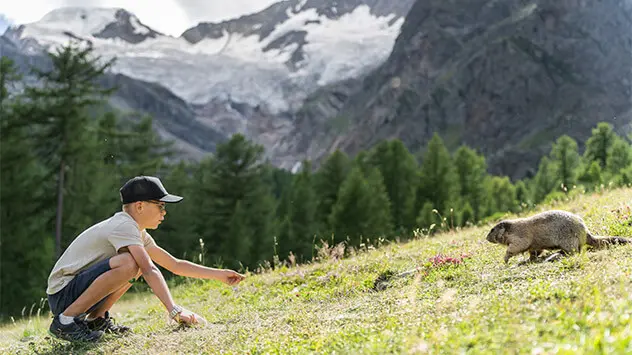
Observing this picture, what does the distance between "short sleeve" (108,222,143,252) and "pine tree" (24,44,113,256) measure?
25664 mm

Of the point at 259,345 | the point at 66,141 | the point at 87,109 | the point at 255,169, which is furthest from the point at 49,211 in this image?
the point at 259,345

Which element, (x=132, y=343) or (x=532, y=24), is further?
(x=532, y=24)

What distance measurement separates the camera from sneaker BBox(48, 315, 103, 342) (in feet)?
18.0

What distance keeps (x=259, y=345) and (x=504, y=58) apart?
197 m

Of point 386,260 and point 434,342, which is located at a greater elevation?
point 434,342

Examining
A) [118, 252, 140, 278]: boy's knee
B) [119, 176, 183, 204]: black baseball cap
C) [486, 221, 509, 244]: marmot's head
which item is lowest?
[486, 221, 509, 244]: marmot's head

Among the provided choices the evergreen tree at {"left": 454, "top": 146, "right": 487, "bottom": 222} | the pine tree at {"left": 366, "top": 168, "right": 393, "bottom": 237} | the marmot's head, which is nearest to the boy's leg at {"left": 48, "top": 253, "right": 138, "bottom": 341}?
the marmot's head

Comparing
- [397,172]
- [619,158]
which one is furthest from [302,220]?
[619,158]

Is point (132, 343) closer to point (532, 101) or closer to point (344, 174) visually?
point (344, 174)

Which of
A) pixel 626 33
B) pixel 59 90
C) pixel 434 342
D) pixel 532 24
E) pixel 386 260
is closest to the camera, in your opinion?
pixel 434 342

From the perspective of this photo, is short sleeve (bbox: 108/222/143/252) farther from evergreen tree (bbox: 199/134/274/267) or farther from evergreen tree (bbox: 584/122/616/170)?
evergreen tree (bbox: 584/122/616/170)

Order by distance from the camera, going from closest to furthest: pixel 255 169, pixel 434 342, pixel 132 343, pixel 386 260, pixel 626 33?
pixel 434 342
pixel 132 343
pixel 386 260
pixel 255 169
pixel 626 33

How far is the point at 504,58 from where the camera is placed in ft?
606

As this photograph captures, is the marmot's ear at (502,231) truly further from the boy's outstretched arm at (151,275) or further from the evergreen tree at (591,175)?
the evergreen tree at (591,175)
